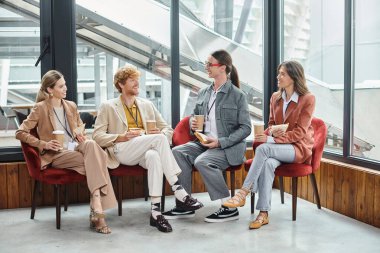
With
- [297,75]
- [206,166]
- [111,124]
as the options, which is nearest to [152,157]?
[206,166]

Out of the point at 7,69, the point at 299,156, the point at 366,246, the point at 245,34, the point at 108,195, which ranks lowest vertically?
the point at 366,246

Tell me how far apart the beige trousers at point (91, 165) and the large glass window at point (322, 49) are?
7.13 ft

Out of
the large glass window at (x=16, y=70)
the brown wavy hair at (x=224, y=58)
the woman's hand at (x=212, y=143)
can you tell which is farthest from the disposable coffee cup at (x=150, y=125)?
the large glass window at (x=16, y=70)

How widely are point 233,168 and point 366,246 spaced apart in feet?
4.30

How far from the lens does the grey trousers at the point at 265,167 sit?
4.20 meters

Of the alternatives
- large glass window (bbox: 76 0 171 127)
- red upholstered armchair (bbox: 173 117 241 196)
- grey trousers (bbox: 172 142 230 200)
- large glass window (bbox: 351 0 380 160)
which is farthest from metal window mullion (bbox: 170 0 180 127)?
large glass window (bbox: 351 0 380 160)

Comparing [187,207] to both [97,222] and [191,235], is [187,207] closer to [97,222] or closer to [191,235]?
[191,235]

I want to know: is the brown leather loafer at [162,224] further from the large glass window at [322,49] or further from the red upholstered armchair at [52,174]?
the large glass window at [322,49]

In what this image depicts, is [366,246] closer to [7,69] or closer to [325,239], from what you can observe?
[325,239]

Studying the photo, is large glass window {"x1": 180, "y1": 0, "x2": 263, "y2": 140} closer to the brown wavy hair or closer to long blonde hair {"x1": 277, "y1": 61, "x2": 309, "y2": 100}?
the brown wavy hair

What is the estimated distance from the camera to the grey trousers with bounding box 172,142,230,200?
437cm

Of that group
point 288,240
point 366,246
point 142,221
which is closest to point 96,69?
point 142,221

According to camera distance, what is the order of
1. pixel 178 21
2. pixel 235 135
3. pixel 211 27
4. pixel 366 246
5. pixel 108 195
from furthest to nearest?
pixel 211 27, pixel 178 21, pixel 235 135, pixel 108 195, pixel 366 246

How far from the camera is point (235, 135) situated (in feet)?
14.7
